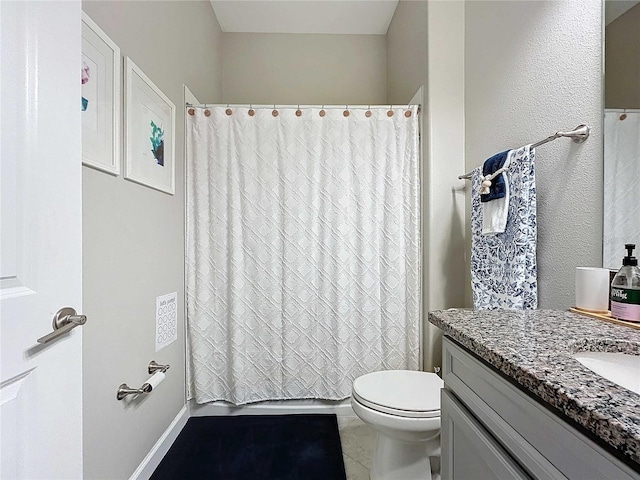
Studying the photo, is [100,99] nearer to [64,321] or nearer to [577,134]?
[64,321]

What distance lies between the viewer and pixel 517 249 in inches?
48.9

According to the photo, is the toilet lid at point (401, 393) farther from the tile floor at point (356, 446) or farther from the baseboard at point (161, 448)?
the baseboard at point (161, 448)

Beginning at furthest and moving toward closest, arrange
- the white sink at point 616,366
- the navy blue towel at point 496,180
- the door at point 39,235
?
the navy blue towel at point 496,180 < the white sink at point 616,366 < the door at point 39,235

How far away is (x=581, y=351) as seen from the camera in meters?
0.71

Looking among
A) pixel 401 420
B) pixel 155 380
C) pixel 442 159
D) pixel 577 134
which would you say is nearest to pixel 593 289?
pixel 577 134

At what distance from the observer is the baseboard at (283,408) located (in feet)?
6.45

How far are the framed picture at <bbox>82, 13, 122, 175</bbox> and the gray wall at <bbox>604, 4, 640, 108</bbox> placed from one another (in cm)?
160

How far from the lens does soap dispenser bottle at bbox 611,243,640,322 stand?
2.76ft

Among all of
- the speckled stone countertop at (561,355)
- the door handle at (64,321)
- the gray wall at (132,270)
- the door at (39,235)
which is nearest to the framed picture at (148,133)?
the gray wall at (132,270)

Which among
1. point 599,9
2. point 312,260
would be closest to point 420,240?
point 312,260

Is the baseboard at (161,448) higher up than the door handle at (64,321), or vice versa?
the door handle at (64,321)

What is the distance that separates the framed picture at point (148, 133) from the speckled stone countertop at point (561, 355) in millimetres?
1293

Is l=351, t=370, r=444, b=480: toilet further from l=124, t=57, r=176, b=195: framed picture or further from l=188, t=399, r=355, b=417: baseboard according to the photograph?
l=124, t=57, r=176, b=195: framed picture

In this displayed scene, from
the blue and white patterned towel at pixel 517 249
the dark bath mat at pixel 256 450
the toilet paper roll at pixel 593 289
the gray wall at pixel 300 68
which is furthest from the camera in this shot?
the gray wall at pixel 300 68
